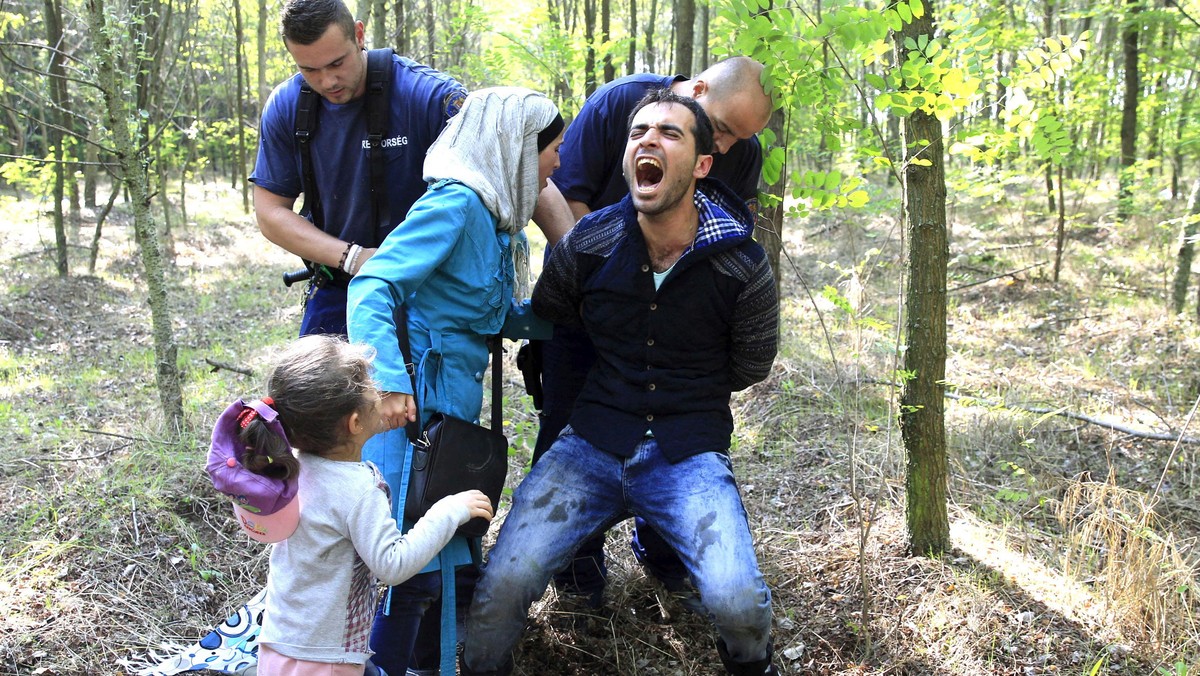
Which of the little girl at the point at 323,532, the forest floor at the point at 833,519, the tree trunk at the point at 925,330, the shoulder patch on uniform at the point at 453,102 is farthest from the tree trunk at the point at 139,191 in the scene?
the tree trunk at the point at 925,330

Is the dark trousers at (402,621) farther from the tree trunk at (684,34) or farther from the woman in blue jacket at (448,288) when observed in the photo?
the tree trunk at (684,34)

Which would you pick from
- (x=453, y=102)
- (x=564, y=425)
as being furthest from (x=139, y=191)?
(x=564, y=425)

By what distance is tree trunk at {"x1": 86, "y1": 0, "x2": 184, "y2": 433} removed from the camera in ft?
12.7

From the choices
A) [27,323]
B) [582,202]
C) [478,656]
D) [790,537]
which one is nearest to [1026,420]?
[790,537]

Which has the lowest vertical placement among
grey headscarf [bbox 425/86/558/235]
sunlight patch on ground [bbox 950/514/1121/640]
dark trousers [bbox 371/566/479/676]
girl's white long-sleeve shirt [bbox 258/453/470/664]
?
sunlight patch on ground [bbox 950/514/1121/640]

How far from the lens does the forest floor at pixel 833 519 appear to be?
2807mm

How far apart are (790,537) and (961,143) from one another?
73.2 inches

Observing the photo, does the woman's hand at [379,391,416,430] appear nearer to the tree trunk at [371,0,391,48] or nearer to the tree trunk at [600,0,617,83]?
the tree trunk at [371,0,391,48]

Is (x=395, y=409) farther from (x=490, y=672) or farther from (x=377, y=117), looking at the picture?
(x=377, y=117)

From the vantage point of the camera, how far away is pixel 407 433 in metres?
2.34

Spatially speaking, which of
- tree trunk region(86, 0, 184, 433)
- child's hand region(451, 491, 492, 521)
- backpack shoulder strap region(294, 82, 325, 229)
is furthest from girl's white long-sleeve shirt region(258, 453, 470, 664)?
tree trunk region(86, 0, 184, 433)

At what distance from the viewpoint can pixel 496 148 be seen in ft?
8.29

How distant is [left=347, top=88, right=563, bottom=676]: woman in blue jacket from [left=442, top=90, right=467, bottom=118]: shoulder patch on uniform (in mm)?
249

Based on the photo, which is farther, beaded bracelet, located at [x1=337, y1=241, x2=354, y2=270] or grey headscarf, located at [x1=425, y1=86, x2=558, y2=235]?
beaded bracelet, located at [x1=337, y1=241, x2=354, y2=270]
